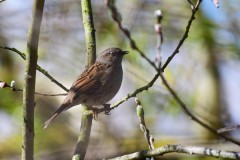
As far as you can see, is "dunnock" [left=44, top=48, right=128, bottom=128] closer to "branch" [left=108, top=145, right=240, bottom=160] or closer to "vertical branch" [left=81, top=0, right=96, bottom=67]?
"vertical branch" [left=81, top=0, right=96, bottom=67]

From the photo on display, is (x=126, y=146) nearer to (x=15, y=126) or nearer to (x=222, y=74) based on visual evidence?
(x=15, y=126)

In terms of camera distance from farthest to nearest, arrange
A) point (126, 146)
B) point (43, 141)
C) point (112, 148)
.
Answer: point (43, 141), point (126, 146), point (112, 148)

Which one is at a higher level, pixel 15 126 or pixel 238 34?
pixel 238 34

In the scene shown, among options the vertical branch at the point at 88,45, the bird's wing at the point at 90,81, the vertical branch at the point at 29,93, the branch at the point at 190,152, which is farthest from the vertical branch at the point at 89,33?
the branch at the point at 190,152

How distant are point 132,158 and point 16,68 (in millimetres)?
5356

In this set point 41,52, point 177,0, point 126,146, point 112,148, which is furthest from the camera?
point 177,0

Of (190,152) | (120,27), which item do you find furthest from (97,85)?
(120,27)

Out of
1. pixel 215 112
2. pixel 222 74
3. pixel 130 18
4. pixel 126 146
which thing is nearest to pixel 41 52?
pixel 130 18

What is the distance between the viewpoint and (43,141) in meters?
7.15

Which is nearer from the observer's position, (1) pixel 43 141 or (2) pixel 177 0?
(1) pixel 43 141

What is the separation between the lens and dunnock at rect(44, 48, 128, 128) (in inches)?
196

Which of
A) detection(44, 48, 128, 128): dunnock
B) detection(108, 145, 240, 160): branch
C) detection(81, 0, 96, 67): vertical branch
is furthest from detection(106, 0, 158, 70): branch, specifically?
detection(44, 48, 128, 128): dunnock

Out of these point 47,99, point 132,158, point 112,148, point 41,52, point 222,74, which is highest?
point 222,74

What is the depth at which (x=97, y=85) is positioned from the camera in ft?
17.5
